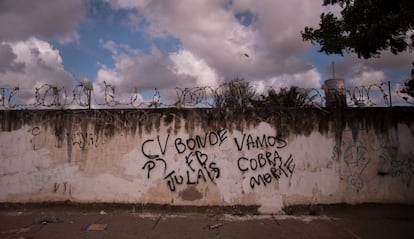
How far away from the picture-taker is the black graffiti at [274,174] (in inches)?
300

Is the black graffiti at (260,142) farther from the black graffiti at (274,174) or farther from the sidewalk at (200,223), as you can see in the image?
the sidewalk at (200,223)

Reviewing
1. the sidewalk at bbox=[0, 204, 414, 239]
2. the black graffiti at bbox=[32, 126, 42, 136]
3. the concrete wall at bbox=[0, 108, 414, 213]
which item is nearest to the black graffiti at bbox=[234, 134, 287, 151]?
the concrete wall at bbox=[0, 108, 414, 213]

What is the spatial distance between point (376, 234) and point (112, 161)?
5668 millimetres

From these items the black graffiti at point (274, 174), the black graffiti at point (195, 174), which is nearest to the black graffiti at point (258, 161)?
the black graffiti at point (274, 174)

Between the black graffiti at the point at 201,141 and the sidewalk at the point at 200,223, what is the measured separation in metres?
1.45

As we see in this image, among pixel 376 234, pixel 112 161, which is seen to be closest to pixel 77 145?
pixel 112 161

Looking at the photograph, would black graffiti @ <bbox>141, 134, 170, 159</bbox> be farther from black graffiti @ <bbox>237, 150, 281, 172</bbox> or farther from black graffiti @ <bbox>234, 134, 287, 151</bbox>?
black graffiti @ <bbox>237, 150, 281, 172</bbox>

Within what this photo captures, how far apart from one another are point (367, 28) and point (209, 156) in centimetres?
416

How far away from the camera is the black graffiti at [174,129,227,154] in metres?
7.69

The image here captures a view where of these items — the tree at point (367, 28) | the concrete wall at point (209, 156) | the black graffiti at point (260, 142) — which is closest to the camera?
the tree at point (367, 28)

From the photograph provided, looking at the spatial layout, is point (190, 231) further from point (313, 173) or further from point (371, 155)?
point (371, 155)

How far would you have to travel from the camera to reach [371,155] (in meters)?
7.65

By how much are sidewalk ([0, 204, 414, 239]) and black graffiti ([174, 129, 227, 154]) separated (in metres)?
1.45

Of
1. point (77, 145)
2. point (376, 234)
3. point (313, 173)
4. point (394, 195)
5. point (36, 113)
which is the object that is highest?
point (36, 113)
